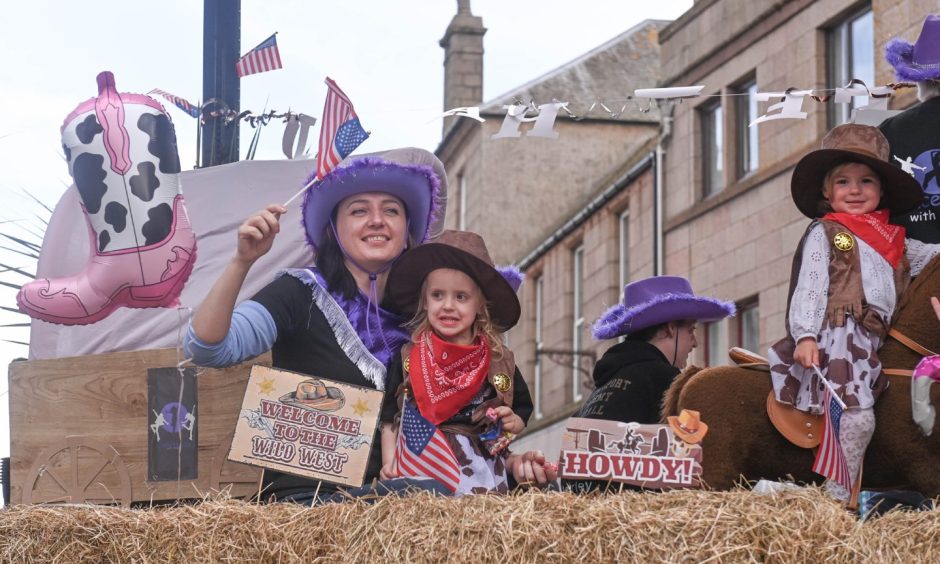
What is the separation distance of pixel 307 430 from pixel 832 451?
1850mm

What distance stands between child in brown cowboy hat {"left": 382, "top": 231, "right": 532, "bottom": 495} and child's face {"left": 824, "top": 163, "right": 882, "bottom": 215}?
1.25 meters

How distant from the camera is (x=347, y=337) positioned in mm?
5344

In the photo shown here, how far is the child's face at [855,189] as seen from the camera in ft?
17.9

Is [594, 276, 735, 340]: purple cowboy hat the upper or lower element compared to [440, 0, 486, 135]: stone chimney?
lower

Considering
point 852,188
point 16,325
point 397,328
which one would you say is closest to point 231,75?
point 16,325

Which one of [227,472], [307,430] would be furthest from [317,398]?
[227,472]

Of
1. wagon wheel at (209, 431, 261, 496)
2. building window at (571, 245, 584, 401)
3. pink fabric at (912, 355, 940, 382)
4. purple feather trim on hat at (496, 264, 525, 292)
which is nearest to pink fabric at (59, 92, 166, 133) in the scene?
wagon wheel at (209, 431, 261, 496)

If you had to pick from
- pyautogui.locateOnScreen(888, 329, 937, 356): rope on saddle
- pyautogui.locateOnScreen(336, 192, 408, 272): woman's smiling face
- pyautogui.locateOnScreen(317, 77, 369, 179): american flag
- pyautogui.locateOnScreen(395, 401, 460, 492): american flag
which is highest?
pyautogui.locateOnScreen(317, 77, 369, 179): american flag

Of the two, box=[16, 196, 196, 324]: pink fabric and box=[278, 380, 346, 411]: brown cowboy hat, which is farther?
box=[16, 196, 196, 324]: pink fabric

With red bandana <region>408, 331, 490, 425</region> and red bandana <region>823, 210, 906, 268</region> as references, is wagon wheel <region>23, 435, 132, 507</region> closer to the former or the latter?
red bandana <region>408, 331, 490, 425</region>

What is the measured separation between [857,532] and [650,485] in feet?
2.51

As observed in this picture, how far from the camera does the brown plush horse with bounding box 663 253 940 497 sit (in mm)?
5289

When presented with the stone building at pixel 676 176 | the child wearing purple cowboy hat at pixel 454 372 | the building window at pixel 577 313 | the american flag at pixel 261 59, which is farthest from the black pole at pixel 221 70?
the building window at pixel 577 313

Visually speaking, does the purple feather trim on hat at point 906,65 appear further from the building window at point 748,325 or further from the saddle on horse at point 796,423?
the building window at point 748,325
